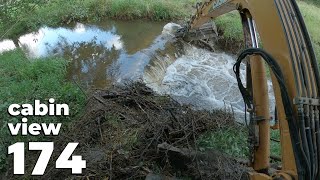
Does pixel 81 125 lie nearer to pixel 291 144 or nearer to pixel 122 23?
pixel 291 144

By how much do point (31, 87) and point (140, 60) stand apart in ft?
10.2

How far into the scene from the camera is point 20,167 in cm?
480

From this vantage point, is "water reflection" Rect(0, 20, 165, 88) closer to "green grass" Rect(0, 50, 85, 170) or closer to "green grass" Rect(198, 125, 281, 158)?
"green grass" Rect(0, 50, 85, 170)

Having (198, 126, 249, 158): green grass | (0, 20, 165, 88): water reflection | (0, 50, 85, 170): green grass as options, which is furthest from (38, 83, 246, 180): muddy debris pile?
(0, 20, 165, 88): water reflection

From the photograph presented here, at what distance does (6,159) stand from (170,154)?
2.40m

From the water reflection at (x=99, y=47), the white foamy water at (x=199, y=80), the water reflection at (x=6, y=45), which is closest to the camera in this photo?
the white foamy water at (x=199, y=80)

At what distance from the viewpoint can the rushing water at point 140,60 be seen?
8.42 m

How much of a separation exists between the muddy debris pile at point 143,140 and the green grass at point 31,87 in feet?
1.90

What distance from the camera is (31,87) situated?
6.95 metres

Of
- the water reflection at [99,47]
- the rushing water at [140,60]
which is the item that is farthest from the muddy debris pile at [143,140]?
the water reflection at [99,47]

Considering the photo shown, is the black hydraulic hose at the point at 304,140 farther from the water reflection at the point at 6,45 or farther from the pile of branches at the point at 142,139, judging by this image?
the water reflection at the point at 6,45

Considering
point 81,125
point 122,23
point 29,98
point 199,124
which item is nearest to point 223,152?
point 199,124

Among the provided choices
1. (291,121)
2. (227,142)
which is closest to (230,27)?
(227,142)

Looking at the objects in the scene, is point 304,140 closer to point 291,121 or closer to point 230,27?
point 291,121
